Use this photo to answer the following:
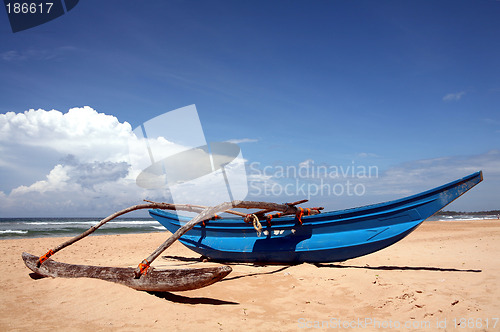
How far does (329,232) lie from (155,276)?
12.1ft

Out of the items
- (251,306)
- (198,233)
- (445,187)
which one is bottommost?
(251,306)

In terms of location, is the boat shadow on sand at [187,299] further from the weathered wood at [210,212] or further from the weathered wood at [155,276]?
the weathered wood at [210,212]

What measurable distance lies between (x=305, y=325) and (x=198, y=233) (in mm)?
5257

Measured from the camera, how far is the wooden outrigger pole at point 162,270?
4410mm

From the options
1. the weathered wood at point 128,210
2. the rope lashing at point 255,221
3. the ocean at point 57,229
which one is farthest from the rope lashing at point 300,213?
the ocean at point 57,229

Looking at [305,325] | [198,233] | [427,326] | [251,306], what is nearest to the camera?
[427,326]

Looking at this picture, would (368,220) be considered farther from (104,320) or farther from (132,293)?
(104,320)

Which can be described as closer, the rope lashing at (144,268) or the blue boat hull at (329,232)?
the rope lashing at (144,268)

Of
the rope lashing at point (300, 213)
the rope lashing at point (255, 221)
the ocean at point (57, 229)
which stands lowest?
the ocean at point (57, 229)

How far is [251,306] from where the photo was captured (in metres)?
4.43

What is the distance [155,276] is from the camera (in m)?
4.82

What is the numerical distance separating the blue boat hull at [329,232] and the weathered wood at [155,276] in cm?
297

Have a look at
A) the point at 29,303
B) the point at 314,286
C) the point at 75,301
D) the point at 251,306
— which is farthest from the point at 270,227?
the point at 29,303

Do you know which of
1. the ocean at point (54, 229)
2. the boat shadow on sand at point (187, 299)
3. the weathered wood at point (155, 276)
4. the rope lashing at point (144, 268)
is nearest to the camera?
the weathered wood at point (155, 276)
